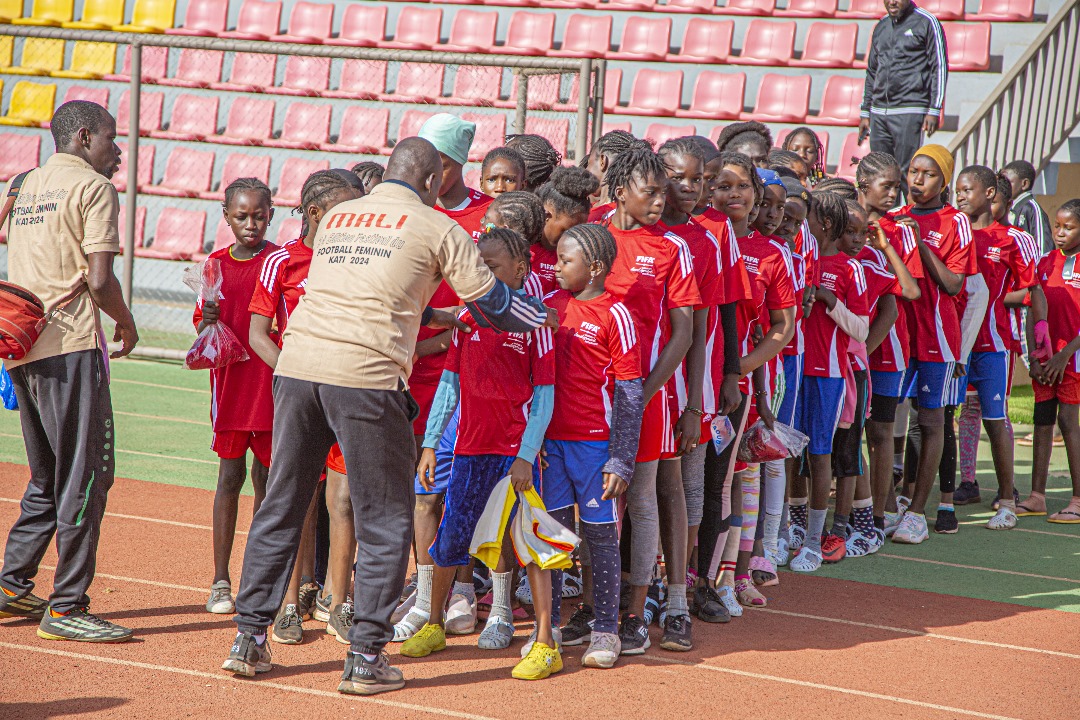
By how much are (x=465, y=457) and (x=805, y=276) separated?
2362 mm

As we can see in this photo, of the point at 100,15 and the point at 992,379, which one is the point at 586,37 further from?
the point at 992,379

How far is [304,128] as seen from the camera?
45.8ft

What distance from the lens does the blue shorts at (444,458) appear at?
14.9ft

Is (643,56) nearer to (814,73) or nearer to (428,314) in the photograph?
(814,73)

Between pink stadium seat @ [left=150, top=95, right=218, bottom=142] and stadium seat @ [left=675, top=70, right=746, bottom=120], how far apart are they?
20.0 ft

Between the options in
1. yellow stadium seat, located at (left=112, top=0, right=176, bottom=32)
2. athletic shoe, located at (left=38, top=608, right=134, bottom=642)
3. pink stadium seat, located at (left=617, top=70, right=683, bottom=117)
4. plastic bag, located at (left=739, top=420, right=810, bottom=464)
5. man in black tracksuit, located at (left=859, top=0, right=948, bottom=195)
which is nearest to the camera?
athletic shoe, located at (left=38, top=608, right=134, bottom=642)

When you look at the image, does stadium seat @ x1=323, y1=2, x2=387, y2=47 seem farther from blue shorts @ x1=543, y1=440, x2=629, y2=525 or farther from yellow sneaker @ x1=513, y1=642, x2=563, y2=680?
yellow sneaker @ x1=513, y1=642, x2=563, y2=680

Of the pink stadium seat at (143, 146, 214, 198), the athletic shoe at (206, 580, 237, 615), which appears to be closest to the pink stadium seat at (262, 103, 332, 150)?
the pink stadium seat at (143, 146, 214, 198)

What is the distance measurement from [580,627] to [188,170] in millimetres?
10987

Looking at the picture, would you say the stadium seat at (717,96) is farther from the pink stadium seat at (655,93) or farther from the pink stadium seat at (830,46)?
the pink stadium seat at (830,46)

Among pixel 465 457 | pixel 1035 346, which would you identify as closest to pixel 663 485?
pixel 465 457

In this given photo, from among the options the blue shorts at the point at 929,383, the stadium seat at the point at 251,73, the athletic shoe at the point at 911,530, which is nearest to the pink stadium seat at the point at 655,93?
the stadium seat at the point at 251,73

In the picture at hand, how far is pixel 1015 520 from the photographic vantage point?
23.5 feet

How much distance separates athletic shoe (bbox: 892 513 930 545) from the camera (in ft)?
21.8
